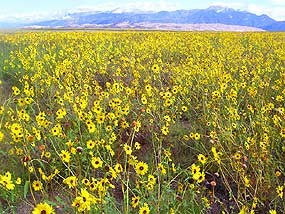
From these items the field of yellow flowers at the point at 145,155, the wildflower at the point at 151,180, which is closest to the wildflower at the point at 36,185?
the field of yellow flowers at the point at 145,155

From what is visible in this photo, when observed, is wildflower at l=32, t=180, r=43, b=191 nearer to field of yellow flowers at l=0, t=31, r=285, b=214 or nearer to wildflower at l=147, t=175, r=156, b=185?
field of yellow flowers at l=0, t=31, r=285, b=214

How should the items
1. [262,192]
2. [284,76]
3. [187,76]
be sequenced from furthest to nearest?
1. [187,76]
2. [284,76]
3. [262,192]

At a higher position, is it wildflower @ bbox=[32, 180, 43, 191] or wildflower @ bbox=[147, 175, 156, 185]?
wildflower @ bbox=[32, 180, 43, 191]

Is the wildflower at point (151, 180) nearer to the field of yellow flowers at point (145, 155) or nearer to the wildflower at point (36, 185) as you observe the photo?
the field of yellow flowers at point (145, 155)

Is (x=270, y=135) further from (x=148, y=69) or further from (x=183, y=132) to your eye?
(x=148, y=69)

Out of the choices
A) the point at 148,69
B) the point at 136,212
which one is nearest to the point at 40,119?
the point at 136,212

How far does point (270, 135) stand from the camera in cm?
→ 325

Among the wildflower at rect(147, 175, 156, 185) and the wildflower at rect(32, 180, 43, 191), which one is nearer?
the wildflower at rect(32, 180, 43, 191)

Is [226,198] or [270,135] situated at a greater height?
[270,135]

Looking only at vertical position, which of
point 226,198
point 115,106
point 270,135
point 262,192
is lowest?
point 226,198

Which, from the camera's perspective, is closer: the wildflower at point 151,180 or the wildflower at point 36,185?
the wildflower at point 36,185

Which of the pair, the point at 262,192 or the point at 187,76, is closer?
the point at 262,192

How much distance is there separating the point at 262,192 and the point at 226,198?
1.35 feet

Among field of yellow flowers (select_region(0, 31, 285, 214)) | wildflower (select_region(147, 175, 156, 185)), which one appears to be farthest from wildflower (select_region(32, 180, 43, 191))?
wildflower (select_region(147, 175, 156, 185))
